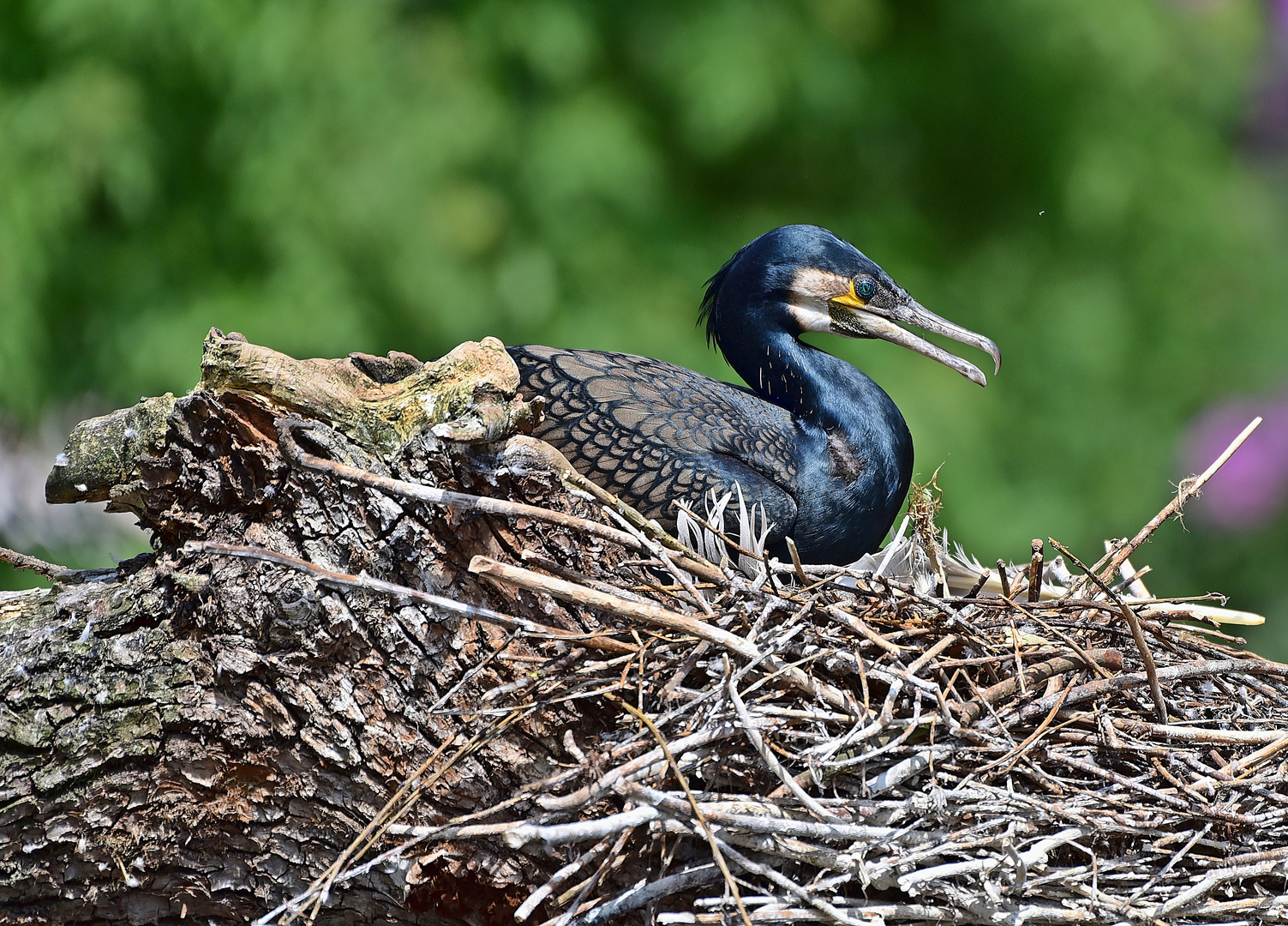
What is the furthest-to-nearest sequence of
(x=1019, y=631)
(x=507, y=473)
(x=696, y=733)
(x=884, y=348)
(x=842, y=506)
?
(x=884, y=348), (x=842, y=506), (x=1019, y=631), (x=507, y=473), (x=696, y=733)

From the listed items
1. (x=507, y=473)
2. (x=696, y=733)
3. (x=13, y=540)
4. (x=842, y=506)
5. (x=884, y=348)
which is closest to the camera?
(x=696, y=733)

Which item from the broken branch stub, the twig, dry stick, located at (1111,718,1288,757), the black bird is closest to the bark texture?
the broken branch stub

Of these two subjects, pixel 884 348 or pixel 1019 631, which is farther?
pixel 884 348

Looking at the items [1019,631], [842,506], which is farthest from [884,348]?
[1019,631]

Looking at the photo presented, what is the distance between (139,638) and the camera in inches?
65.9

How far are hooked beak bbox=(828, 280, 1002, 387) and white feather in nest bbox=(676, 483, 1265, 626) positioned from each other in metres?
0.45

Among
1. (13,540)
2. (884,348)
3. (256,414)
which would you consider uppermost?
(884,348)

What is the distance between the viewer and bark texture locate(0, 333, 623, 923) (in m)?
1.61

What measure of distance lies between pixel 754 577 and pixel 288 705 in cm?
73

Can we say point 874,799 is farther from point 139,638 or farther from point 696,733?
point 139,638

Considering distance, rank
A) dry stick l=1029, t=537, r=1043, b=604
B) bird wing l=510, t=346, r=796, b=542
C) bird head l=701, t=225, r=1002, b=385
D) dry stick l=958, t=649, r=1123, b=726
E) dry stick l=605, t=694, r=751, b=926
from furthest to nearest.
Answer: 1. bird head l=701, t=225, r=1002, b=385
2. bird wing l=510, t=346, r=796, b=542
3. dry stick l=1029, t=537, r=1043, b=604
4. dry stick l=958, t=649, r=1123, b=726
5. dry stick l=605, t=694, r=751, b=926

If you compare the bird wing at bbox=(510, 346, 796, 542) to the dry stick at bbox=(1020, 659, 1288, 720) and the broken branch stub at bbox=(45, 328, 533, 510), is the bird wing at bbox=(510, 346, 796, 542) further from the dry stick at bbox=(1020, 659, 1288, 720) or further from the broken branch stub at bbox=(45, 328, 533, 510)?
the dry stick at bbox=(1020, 659, 1288, 720)

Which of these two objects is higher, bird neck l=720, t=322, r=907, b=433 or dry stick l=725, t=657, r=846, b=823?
bird neck l=720, t=322, r=907, b=433

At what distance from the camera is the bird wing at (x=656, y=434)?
2191 mm
